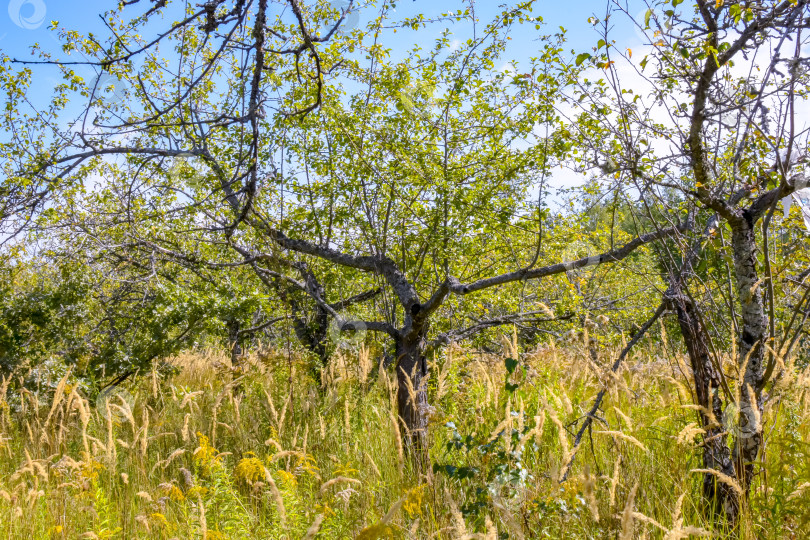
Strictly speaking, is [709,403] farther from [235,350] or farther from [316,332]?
[235,350]

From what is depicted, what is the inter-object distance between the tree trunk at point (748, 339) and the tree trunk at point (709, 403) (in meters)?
0.08

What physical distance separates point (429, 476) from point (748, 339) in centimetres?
166


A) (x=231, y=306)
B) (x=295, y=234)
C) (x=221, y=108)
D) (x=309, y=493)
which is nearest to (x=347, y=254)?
(x=295, y=234)

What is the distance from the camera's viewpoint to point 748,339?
2.59m

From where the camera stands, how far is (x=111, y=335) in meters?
6.36

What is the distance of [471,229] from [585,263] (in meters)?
1.11

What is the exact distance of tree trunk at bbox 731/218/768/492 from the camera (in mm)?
2475

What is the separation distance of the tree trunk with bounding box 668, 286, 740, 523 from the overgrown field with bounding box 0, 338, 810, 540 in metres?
0.09

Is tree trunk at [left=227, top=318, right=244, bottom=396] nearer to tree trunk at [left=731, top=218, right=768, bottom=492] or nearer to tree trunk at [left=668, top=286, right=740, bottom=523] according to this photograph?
tree trunk at [left=668, top=286, right=740, bottom=523]

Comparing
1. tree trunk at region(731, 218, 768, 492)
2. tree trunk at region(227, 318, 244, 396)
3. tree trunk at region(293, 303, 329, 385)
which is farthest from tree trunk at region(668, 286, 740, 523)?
tree trunk at region(293, 303, 329, 385)

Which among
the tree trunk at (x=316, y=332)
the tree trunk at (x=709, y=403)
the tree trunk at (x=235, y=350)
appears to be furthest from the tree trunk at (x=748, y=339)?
the tree trunk at (x=316, y=332)

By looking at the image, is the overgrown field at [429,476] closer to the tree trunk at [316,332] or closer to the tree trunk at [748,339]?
the tree trunk at [748,339]

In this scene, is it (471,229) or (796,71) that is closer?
(796,71)

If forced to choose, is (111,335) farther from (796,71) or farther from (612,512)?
(796,71)
